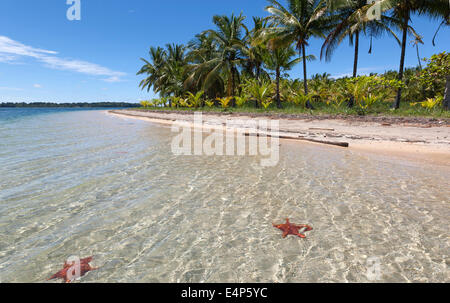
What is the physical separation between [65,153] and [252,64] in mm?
22195

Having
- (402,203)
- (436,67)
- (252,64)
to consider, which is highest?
(252,64)

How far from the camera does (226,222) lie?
252 centimetres

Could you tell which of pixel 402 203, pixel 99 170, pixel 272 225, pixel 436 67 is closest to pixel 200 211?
pixel 272 225

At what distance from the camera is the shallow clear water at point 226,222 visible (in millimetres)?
1795

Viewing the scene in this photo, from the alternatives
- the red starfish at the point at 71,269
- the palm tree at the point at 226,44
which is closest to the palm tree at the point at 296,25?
the palm tree at the point at 226,44

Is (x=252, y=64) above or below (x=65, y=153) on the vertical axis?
above

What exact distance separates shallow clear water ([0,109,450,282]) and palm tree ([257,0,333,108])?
52.3 feet

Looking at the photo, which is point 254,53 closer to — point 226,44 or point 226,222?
point 226,44

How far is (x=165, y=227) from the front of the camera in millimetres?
2410

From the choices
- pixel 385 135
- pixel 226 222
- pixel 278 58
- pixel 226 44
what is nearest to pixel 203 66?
pixel 226 44

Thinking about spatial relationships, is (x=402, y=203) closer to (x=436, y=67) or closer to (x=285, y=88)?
(x=436, y=67)

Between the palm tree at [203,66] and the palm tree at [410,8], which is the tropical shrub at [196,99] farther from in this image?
the palm tree at [410,8]

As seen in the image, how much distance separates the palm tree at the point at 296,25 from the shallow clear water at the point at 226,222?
1595 cm

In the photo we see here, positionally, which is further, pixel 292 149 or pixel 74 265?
pixel 292 149
